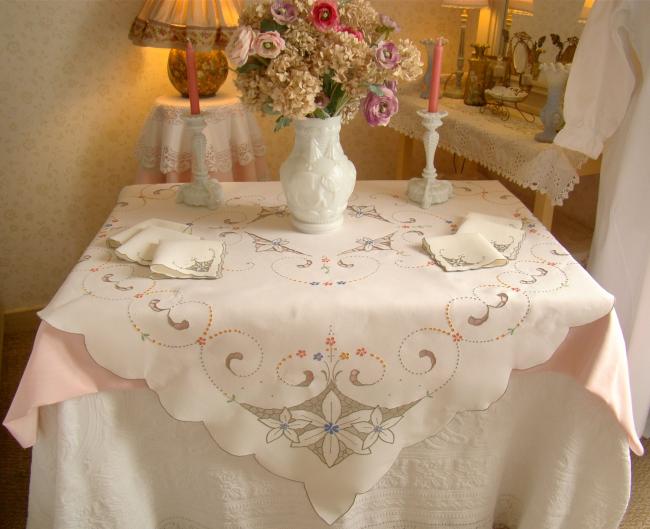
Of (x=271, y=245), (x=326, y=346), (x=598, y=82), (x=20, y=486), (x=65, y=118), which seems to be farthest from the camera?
(x=65, y=118)

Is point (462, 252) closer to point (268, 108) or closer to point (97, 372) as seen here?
point (268, 108)

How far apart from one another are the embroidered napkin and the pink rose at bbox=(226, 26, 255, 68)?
0.36 meters

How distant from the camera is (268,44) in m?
1.02

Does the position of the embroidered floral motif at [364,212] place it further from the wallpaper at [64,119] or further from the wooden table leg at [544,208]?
the wallpaper at [64,119]

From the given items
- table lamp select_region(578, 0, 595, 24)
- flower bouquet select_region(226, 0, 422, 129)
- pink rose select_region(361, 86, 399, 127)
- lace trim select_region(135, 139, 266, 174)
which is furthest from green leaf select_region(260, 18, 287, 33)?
table lamp select_region(578, 0, 595, 24)

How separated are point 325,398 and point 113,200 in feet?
5.24

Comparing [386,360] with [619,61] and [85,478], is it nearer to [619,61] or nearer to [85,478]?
[85,478]

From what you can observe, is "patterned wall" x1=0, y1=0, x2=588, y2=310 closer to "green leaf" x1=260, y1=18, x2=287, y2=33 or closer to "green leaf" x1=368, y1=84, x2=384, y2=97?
"green leaf" x1=260, y1=18, x2=287, y2=33

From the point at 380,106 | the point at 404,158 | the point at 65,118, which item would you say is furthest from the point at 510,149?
the point at 65,118

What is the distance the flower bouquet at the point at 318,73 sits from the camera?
103cm

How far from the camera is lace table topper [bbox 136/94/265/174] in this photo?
194cm

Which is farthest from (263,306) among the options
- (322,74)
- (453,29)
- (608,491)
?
(453,29)

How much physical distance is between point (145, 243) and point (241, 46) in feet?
1.43

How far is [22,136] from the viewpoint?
6.73ft
